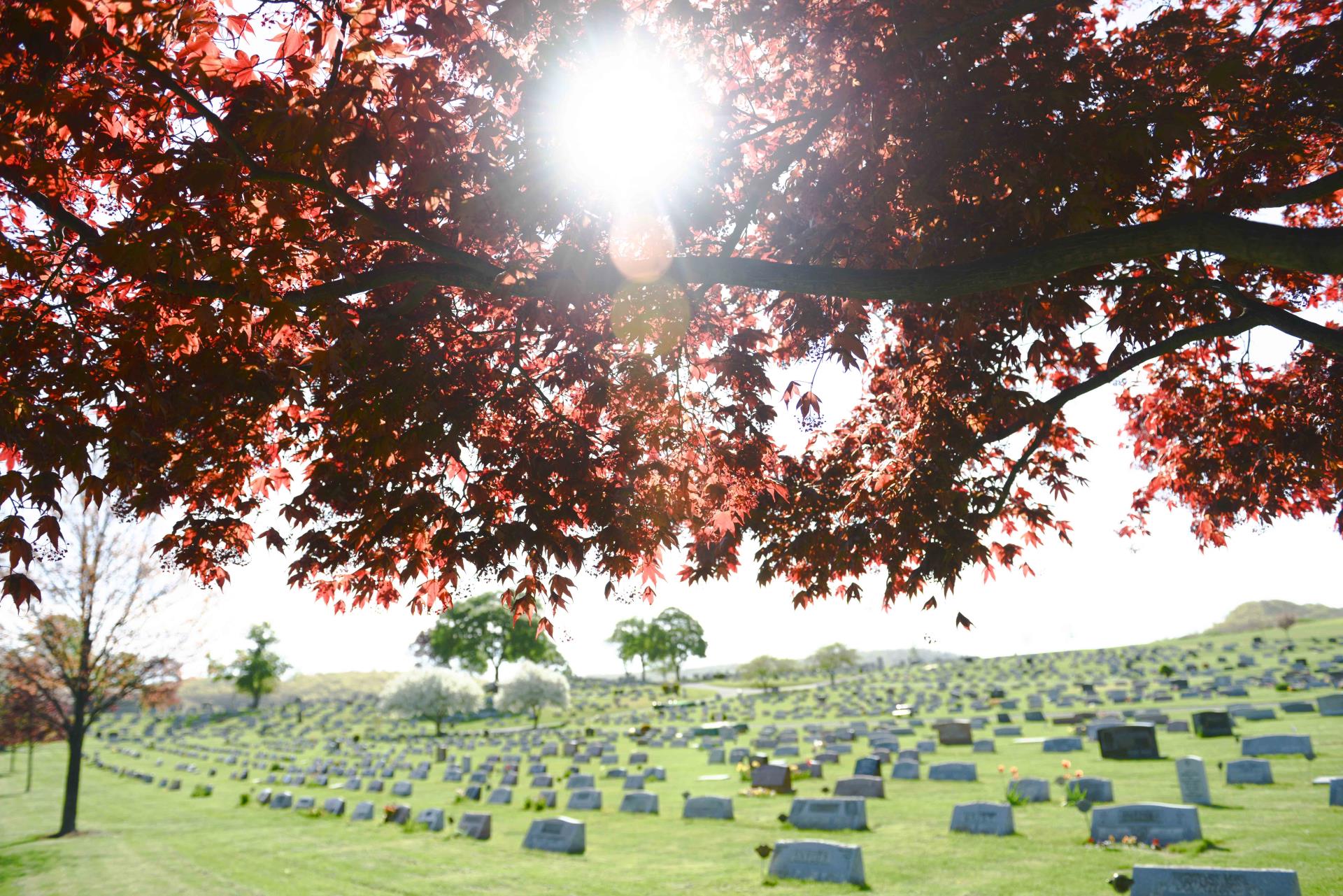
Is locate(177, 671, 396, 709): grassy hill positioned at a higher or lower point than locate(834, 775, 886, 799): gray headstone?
lower

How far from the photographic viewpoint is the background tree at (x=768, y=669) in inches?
3976

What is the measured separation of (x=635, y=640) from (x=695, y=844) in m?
96.5

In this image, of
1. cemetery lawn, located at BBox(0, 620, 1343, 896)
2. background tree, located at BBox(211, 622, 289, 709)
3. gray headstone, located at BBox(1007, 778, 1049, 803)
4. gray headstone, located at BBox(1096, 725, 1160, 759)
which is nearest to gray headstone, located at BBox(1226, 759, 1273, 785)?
cemetery lawn, located at BBox(0, 620, 1343, 896)

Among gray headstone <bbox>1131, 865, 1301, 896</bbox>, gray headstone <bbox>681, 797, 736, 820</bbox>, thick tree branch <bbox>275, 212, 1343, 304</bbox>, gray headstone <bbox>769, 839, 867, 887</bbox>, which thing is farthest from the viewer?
gray headstone <bbox>681, 797, 736, 820</bbox>

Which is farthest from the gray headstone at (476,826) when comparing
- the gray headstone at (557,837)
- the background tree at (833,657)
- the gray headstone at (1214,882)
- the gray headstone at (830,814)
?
the background tree at (833,657)

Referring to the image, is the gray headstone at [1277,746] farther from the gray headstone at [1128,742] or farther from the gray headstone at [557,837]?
the gray headstone at [557,837]

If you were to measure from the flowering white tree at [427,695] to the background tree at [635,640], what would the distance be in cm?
5244

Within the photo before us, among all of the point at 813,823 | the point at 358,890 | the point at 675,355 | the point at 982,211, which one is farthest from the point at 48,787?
the point at 982,211

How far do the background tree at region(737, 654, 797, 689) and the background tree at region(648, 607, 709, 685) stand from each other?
29.3ft

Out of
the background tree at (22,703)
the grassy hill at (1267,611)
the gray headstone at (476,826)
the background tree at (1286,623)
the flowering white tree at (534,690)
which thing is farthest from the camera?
the grassy hill at (1267,611)

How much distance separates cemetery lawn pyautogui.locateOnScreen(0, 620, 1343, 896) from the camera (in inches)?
475

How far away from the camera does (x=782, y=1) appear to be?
590cm

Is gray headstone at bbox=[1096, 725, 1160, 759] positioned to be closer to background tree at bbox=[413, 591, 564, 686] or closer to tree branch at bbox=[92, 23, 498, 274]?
tree branch at bbox=[92, 23, 498, 274]

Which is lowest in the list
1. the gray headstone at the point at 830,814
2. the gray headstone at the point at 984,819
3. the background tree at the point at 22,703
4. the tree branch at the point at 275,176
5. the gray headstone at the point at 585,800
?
the gray headstone at the point at 585,800
